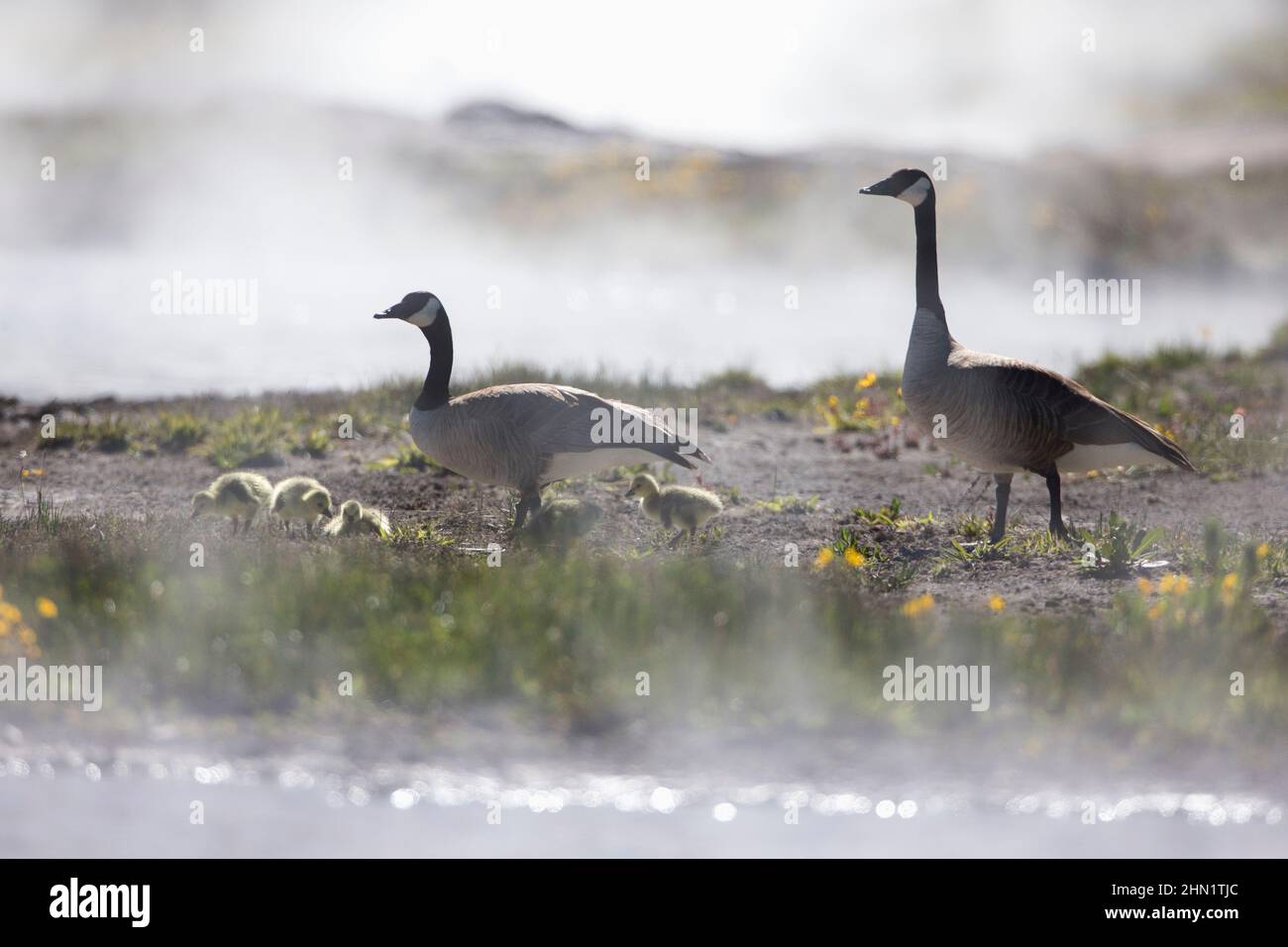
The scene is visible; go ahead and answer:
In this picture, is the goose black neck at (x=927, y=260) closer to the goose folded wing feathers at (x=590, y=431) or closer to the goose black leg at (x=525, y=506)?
the goose folded wing feathers at (x=590, y=431)

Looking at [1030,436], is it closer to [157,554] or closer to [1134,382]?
[157,554]

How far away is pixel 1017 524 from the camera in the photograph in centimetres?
1044

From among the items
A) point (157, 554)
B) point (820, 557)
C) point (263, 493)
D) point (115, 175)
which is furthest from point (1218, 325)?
point (115, 175)

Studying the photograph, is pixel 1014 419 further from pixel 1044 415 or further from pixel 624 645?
pixel 624 645

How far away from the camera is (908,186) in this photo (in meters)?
10.9

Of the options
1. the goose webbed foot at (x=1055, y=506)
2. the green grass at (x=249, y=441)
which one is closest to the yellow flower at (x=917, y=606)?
the goose webbed foot at (x=1055, y=506)

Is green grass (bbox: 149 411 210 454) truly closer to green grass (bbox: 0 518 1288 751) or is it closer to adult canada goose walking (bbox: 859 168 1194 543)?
green grass (bbox: 0 518 1288 751)

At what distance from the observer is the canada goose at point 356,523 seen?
9641 mm

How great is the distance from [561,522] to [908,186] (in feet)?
12.7

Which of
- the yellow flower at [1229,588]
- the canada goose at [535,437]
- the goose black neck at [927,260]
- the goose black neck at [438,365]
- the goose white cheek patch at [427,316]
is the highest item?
the goose black neck at [927,260]

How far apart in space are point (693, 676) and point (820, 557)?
2.38 metres

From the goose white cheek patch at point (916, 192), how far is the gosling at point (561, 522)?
11.7 feet

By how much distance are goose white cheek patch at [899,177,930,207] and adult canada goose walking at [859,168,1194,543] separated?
1.28 m

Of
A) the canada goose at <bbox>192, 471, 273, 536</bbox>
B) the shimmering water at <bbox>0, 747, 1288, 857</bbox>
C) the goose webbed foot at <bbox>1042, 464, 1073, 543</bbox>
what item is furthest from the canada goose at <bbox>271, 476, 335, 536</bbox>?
the goose webbed foot at <bbox>1042, 464, 1073, 543</bbox>
